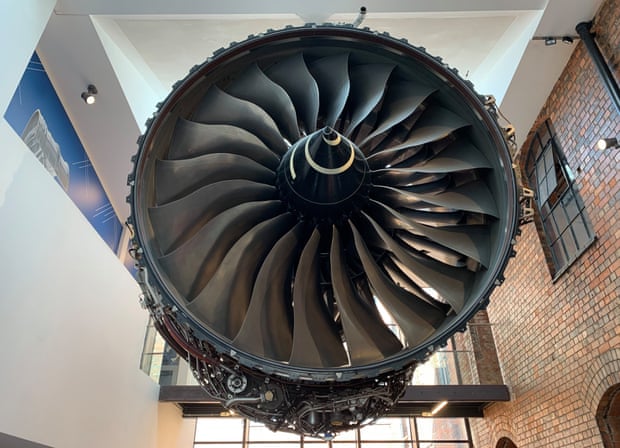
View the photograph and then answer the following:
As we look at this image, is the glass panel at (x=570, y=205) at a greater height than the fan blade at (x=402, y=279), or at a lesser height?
greater

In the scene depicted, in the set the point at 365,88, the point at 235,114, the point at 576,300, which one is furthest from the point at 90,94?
the point at 576,300

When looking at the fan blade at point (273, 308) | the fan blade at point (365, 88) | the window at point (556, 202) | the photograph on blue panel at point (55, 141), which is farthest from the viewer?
the window at point (556, 202)

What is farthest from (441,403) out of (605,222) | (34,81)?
(34,81)

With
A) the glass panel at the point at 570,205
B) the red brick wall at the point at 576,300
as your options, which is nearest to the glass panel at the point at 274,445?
the red brick wall at the point at 576,300

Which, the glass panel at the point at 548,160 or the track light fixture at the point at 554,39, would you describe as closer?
the track light fixture at the point at 554,39

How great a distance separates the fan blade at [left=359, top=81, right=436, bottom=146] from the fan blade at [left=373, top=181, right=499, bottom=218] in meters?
0.22

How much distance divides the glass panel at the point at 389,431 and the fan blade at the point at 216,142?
6.70 meters

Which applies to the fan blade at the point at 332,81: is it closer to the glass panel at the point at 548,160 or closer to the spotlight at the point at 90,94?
the spotlight at the point at 90,94

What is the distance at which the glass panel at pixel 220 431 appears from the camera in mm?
7346

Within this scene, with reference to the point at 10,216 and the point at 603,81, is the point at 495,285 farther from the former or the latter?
the point at 603,81

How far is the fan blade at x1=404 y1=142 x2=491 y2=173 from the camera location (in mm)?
1548

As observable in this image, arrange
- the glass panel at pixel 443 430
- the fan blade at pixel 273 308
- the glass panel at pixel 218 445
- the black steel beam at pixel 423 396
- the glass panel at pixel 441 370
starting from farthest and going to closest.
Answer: the glass panel at pixel 218 445, the glass panel at pixel 443 430, the glass panel at pixel 441 370, the black steel beam at pixel 423 396, the fan blade at pixel 273 308

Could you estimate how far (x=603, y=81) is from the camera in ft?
10.9

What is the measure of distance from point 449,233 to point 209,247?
2.66 ft
